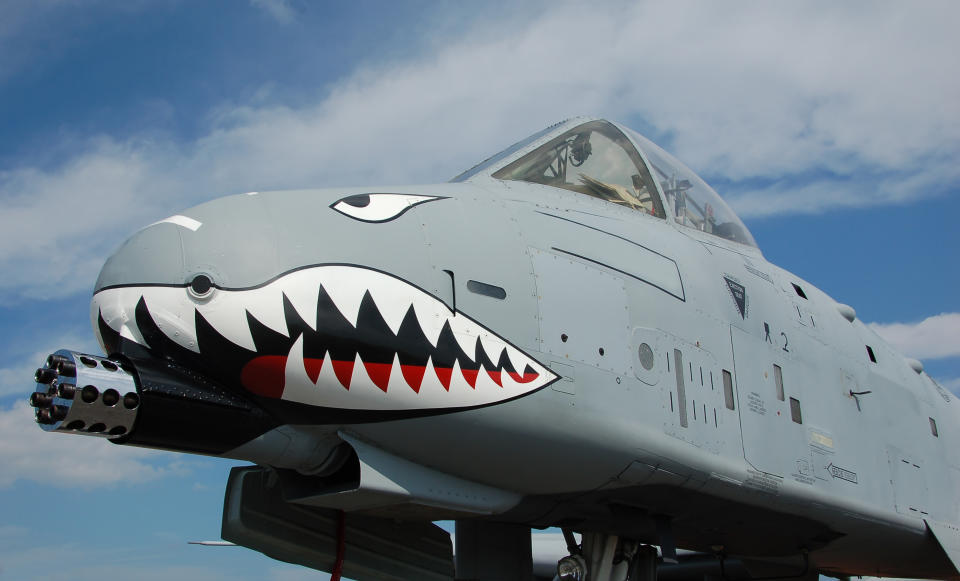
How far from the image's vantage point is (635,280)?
17.7 feet

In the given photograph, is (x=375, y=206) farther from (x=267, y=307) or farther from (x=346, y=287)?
(x=267, y=307)

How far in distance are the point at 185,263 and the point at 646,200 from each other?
3538 millimetres

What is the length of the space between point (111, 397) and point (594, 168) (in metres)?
3.66

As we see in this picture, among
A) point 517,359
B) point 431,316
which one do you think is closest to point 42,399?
point 431,316

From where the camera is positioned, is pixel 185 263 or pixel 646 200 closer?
pixel 185 263

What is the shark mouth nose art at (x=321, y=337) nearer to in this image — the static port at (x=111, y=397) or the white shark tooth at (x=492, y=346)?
the white shark tooth at (x=492, y=346)

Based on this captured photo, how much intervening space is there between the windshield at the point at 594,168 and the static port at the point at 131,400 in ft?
9.16

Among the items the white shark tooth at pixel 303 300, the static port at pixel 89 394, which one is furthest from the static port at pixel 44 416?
the white shark tooth at pixel 303 300

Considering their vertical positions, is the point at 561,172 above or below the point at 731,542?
above

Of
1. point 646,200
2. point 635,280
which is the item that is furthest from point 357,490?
point 646,200

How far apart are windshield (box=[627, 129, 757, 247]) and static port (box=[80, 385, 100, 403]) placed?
429 cm

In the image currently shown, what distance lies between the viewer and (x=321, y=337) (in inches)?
155

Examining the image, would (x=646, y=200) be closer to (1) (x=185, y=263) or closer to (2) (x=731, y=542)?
(2) (x=731, y=542)

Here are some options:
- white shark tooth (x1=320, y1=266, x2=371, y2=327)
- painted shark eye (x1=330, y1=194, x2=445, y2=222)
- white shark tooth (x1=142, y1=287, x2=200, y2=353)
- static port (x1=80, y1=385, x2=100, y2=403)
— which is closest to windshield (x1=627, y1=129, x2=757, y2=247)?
painted shark eye (x1=330, y1=194, x2=445, y2=222)
